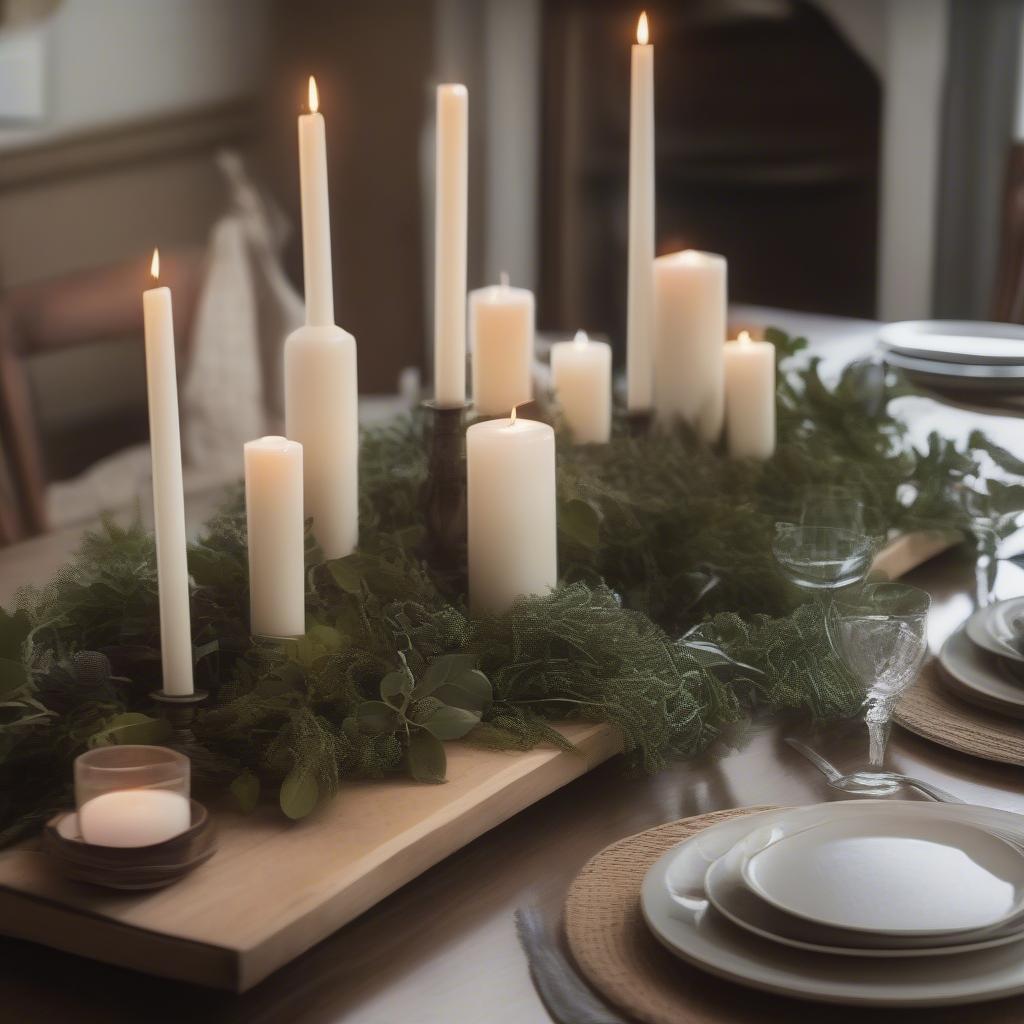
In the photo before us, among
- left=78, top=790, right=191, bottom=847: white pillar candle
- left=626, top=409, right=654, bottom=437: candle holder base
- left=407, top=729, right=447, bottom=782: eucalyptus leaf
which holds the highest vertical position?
left=626, top=409, right=654, bottom=437: candle holder base

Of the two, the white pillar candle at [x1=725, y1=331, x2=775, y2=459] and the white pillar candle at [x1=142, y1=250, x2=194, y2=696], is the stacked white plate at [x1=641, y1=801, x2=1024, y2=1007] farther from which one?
the white pillar candle at [x1=725, y1=331, x2=775, y2=459]

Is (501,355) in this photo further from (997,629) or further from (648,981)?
(648,981)

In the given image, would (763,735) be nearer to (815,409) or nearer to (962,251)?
(815,409)

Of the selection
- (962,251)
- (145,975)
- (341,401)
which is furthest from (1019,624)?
(962,251)

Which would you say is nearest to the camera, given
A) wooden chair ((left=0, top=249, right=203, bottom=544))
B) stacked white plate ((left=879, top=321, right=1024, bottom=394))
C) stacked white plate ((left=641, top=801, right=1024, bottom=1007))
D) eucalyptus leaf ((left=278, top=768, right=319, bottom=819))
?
stacked white plate ((left=641, top=801, right=1024, bottom=1007))

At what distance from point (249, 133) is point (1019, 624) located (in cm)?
361

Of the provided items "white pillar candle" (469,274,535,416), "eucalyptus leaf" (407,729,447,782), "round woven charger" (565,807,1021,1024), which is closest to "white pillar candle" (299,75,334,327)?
"white pillar candle" (469,274,535,416)

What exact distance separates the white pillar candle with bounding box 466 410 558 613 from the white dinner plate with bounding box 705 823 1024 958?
32 centimetres

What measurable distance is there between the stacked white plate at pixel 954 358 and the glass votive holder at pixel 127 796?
1061 mm

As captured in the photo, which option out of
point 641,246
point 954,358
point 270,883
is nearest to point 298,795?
point 270,883

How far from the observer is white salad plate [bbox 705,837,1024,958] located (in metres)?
0.62

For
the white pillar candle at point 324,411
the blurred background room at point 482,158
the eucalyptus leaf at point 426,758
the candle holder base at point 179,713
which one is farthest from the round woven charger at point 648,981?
the blurred background room at point 482,158

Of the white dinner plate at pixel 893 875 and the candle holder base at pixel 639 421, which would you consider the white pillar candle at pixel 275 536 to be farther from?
the candle holder base at pixel 639 421

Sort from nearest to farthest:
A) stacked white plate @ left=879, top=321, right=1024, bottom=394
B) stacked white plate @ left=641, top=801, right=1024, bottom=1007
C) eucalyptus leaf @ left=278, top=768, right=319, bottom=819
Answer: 1. stacked white plate @ left=641, top=801, right=1024, bottom=1007
2. eucalyptus leaf @ left=278, top=768, right=319, bottom=819
3. stacked white plate @ left=879, top=321, right=1024, bottom=394
